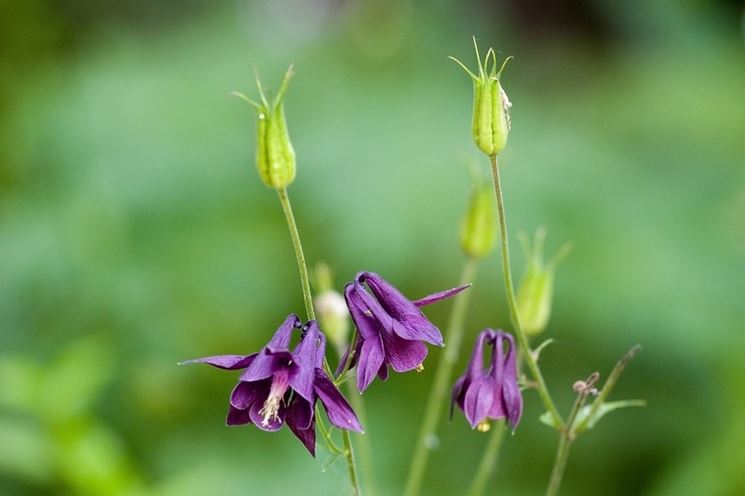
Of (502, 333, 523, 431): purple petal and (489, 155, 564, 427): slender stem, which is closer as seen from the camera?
(489, 155, 564, 427): slender stem

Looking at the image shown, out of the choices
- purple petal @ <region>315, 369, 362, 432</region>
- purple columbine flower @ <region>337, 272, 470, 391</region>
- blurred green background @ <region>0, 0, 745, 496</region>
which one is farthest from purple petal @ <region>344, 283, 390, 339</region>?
blurred green background @ <region>0, 0, 745, 496</region>

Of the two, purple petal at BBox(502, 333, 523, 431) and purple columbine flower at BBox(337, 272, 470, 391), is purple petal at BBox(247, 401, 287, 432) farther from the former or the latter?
purple petal at BBox(502, 333, 523, 431)

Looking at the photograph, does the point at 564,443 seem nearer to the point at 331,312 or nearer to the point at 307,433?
the point at 307,433

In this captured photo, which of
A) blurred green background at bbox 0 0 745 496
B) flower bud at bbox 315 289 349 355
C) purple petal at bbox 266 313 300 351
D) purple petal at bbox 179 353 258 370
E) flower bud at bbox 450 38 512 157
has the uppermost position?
blurred green background at bbox 0 0 745 496

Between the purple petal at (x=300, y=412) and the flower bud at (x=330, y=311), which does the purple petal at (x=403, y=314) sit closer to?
the purple petal at (x=300, y=412)

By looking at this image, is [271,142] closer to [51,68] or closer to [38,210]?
[38,210]

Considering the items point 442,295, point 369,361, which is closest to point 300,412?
point 369,361
